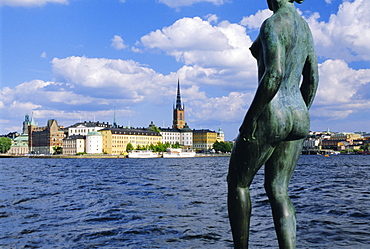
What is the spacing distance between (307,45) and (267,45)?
0.54 metres

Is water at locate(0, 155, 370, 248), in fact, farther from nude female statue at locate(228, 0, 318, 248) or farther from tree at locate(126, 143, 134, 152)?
tree at locate(126, 143, 134, 152)

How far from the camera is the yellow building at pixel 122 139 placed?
167500 mm

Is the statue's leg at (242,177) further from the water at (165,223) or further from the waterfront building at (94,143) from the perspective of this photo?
the waterfront building at (94,143)

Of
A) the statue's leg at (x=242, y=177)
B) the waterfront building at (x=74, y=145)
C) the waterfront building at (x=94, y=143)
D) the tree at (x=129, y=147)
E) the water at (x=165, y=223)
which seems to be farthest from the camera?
the waterfront building at (x=74, y=145)

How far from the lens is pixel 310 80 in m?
3.84

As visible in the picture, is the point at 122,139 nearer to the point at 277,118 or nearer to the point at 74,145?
Answer: the point at 74,145

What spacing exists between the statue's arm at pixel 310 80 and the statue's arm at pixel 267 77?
0.57 meters

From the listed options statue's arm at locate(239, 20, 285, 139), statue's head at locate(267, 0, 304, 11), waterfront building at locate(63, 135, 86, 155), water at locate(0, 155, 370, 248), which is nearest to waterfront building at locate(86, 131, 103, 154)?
waterfront building at locate(63, 135, 86, 155)

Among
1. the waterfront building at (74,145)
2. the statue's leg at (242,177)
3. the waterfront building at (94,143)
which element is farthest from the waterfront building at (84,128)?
the statue's leg at (242,177)

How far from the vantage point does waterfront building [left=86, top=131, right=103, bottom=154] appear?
6452 inches

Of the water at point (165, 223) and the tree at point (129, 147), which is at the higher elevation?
the tree at point (129, 147)

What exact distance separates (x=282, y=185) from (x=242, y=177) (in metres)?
0.40

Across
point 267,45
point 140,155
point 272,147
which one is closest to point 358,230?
point 272,147

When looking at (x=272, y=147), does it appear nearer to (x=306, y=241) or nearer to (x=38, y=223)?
(x=306, y=241)
